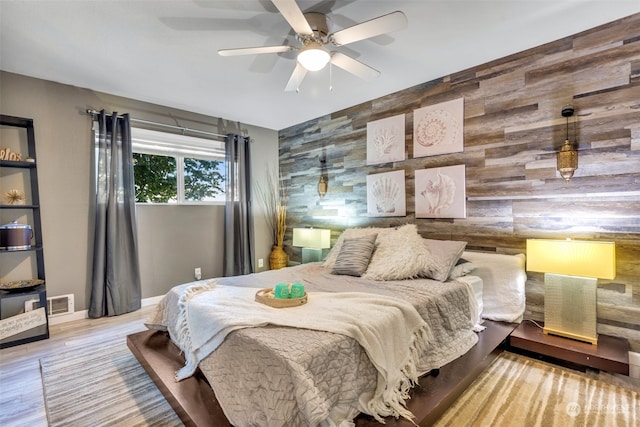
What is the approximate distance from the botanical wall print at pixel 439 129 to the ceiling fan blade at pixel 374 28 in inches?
59.7

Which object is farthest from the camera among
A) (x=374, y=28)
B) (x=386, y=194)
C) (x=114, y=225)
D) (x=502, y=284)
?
(x=386, y=194)

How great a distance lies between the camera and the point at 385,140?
3592mm

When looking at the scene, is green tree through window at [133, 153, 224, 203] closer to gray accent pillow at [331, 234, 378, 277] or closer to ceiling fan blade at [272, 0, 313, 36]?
gray accent pillow at [331, 234, 378, 277]

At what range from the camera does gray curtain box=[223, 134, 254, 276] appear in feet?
14.1

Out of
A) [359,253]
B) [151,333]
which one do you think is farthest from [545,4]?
[151,333]

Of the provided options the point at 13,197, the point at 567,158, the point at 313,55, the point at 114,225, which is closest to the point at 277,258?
the point at 114,225

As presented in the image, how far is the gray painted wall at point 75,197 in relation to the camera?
3066 millimetres

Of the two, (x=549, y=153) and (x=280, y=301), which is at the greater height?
(x=549, y=153)

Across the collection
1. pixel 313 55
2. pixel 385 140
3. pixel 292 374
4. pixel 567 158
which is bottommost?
pixel 292 374

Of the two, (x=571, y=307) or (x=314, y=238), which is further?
(x=314, y=238)

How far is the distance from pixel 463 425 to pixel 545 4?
270 cm

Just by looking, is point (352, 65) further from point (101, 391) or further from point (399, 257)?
point (101, 391)

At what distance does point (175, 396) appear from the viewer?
1.64m

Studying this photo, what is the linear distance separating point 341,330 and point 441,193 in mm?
2163
